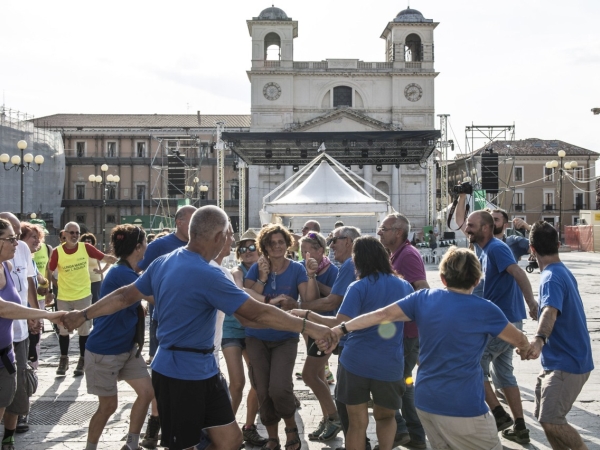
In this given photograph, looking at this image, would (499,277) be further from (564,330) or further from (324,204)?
(324,204)

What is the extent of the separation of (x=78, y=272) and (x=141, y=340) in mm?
3842

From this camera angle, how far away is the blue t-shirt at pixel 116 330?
5117 millimetres

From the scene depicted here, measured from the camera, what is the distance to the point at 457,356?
3686 millimetres

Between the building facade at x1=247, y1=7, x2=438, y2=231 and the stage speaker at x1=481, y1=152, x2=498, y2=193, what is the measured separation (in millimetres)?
22052

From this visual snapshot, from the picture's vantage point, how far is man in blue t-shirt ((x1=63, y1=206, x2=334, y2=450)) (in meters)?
3.84

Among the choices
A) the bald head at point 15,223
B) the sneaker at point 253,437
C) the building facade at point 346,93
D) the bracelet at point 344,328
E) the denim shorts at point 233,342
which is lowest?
the sneaker at point 253,437

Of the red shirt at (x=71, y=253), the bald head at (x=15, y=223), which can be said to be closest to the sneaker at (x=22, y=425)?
the bald head at (x=15, y=223)

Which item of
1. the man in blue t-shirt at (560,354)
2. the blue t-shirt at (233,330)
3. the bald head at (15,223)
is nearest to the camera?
the man in blue t-shirt at (560,354)

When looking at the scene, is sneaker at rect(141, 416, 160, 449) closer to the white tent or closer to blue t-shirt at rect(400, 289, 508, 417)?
blue t-shirt at rect(400, 289, 508, 417)

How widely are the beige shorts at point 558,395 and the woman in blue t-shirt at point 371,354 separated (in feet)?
2.98

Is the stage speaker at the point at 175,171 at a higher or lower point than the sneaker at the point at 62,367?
higher

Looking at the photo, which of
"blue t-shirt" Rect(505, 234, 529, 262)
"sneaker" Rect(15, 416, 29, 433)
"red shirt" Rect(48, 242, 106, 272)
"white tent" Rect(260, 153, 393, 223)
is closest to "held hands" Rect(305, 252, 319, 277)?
"sneaker" Rect(15, 416, 29, 433)

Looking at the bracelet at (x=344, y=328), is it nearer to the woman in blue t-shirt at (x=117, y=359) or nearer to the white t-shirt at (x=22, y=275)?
the woman in blue t-shirt at (x=117, y=359)

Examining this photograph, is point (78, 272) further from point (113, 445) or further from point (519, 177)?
point (519, 177)
